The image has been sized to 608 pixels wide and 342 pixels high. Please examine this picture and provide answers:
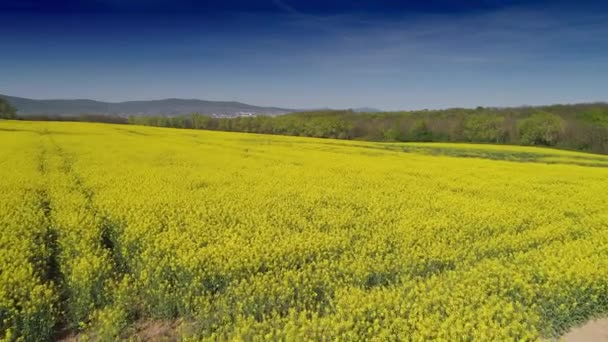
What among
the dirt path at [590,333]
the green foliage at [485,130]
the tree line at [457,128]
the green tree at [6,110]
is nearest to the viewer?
the dirt path at [590,333]

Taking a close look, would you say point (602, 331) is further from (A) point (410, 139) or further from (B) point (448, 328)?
(A) point (410, 139)

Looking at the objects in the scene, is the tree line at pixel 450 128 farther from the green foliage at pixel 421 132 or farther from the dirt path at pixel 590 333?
the dirt path at pixel 590 333

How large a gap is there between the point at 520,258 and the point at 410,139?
6253 centimetres

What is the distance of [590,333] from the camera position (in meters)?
6.43

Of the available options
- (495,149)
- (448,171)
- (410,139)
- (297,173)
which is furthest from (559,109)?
(297,173)

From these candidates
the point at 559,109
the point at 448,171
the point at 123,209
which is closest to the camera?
the point at 123,209

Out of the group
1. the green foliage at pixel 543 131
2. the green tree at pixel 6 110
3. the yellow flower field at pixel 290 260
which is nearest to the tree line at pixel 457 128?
the green foliage at pixel 543 131

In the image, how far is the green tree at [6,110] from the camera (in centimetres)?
6788

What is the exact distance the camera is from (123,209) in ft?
33.2

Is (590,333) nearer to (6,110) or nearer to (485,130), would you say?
(485,130)

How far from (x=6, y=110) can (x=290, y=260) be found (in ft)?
265

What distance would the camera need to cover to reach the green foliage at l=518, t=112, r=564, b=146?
198ft

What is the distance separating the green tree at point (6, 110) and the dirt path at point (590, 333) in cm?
8165

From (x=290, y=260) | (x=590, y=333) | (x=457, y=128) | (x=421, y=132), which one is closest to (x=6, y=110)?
(x=421, y=132)
